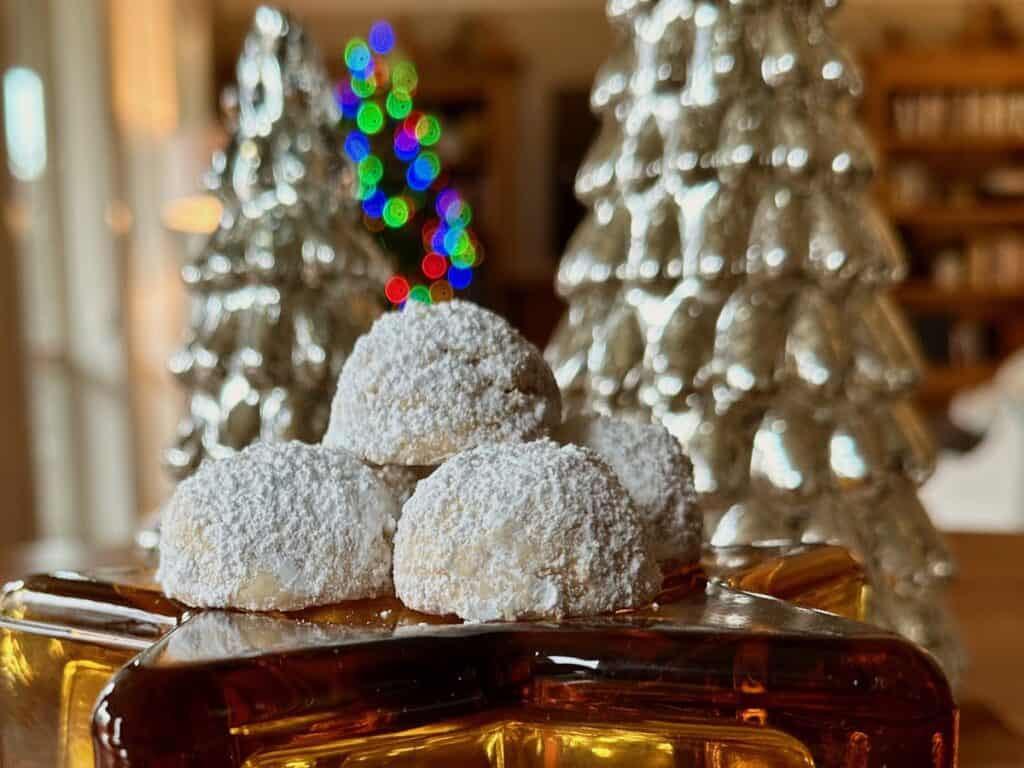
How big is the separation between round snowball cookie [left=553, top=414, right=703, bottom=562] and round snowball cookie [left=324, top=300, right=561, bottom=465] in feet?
0.05

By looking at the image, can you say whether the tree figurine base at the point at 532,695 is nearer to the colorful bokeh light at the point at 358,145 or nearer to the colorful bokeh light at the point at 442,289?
the colorful bokeh light at the point at 358,145

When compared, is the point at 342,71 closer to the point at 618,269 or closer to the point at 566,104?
the point at 566,104

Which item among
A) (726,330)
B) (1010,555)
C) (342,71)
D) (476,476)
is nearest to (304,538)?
(476,476)

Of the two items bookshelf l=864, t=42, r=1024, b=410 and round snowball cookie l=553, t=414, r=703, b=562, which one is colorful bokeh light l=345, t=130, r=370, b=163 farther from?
round snowball cookie l=553, t=414, r=703, b=562

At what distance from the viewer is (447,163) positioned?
464 cm

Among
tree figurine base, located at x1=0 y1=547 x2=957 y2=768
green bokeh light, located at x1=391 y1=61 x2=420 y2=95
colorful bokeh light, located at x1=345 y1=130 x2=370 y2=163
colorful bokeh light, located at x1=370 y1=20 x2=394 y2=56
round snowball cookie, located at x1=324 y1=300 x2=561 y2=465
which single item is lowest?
tree figurine base, located at x1=0 y1=547 x2=957 y2=768

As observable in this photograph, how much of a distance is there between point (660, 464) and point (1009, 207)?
4566 mm

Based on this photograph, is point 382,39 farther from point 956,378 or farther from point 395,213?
point 956,378

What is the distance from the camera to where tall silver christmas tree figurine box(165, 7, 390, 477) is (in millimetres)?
628

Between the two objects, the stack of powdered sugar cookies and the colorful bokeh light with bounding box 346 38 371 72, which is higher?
the colorful bokeh light with bounding box 346 38 371 72

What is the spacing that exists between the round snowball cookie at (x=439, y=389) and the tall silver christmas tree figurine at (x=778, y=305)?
8.8 inches

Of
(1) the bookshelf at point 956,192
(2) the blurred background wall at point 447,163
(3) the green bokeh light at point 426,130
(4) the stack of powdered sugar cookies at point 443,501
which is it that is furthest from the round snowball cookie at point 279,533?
(1) the bookshelf at point 956,192

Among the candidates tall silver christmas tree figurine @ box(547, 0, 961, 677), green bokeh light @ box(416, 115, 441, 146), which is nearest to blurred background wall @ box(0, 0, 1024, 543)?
green bokeh light @ box(416, 115, 441, 146)

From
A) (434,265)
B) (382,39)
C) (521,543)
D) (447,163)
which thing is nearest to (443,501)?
(521,543)
